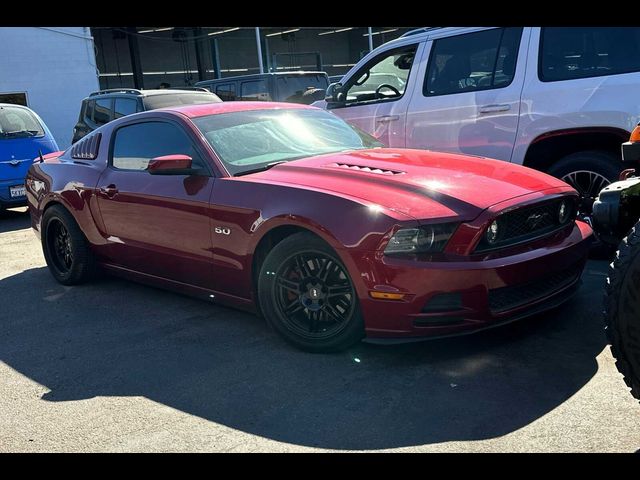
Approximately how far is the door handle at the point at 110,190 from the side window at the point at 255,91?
7.51 m

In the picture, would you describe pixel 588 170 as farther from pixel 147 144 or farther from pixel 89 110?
pixel 89 110

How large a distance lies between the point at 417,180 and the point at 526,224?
26.0 inches

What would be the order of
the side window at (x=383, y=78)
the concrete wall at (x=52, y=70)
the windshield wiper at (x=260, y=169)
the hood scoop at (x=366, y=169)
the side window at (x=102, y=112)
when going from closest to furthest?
the hood scoop at (x=366, y=169) → the windshield wiper at (x=260, y=169) → the side window at (x=383, y=78) → the side window at (x=102, y=112) → the concrete wall at (x=52, y=70)

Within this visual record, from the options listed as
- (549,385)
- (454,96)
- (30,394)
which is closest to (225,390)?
(30,394)

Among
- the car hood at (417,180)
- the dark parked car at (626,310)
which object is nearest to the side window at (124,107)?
the car hood at (417,180)

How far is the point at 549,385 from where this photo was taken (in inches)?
126

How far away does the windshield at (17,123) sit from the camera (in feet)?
32.5

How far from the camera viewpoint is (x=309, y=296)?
→ 380 cm

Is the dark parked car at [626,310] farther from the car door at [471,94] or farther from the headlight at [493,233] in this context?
the car door at [471,94]

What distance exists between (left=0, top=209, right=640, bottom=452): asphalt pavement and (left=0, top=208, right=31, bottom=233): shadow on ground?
497 centimetres

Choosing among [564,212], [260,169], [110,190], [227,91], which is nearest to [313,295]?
[260,169]
